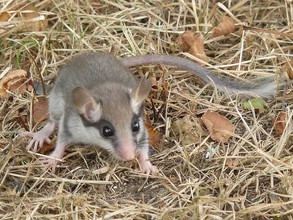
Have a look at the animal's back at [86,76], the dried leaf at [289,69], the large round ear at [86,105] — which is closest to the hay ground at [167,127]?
the dried leaf at [289,69]

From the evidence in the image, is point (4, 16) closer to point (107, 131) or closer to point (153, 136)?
point (153, 136)

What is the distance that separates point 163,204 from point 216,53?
1.57m

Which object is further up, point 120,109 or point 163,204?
point 120,109

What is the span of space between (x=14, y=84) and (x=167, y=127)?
3.61 feet

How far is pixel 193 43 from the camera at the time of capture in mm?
5070

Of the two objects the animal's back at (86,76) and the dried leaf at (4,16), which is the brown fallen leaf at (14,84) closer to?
the animal's back at (86,76)

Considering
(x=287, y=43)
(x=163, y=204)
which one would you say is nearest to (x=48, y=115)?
(x=163, y=204)

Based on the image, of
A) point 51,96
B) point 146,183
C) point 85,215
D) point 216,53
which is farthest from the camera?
point 216,53

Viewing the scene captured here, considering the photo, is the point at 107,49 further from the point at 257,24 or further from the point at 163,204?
the point at 163,204

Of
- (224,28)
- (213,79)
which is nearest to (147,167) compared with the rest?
(213,79)

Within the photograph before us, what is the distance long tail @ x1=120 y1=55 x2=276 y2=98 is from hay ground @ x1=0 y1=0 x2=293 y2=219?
0.07m

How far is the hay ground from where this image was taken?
3.91 m

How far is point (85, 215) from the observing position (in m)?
3.83

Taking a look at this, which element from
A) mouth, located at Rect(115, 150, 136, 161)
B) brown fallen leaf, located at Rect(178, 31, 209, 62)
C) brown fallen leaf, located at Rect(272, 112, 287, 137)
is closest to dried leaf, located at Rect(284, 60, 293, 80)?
brown fallen leaf, located at Rect(272, 112, 287, 137)
